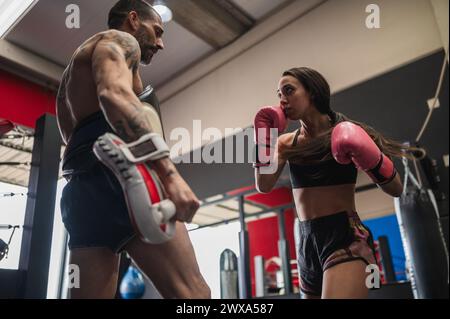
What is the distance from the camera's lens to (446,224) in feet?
8.12

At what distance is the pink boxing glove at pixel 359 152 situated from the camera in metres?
1.27

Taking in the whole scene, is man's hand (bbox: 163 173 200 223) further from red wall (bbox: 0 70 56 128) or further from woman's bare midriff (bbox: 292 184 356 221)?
red wall (bbox: 0 70 56 128)

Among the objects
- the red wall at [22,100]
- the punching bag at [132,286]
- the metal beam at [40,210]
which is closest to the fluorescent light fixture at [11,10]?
the red wall at [22,100]

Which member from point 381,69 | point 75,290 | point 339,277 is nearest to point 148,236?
point 75,290

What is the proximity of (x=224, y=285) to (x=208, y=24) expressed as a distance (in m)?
2.59

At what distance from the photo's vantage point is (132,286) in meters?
4.76

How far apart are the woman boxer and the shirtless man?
52 cm

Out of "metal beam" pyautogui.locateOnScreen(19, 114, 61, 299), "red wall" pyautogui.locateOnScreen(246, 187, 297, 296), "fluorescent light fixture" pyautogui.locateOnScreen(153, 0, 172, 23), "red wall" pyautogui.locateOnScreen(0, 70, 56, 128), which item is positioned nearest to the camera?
"red wall" pyautogui.locateOnScreen(0, 70, 56, 128)

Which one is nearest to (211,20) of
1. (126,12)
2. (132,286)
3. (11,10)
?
(11,10)

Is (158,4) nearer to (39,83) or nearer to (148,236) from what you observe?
(39,83)

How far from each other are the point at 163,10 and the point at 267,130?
5.95ft

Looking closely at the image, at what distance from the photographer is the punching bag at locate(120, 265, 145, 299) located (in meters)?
4.70

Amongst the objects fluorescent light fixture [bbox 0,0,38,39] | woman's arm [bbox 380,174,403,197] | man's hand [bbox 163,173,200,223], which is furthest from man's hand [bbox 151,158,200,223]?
fluorescent light fixture [bbox 0,0,38,39]

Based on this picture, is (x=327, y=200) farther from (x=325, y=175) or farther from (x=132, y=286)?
(x=132, y=286)
